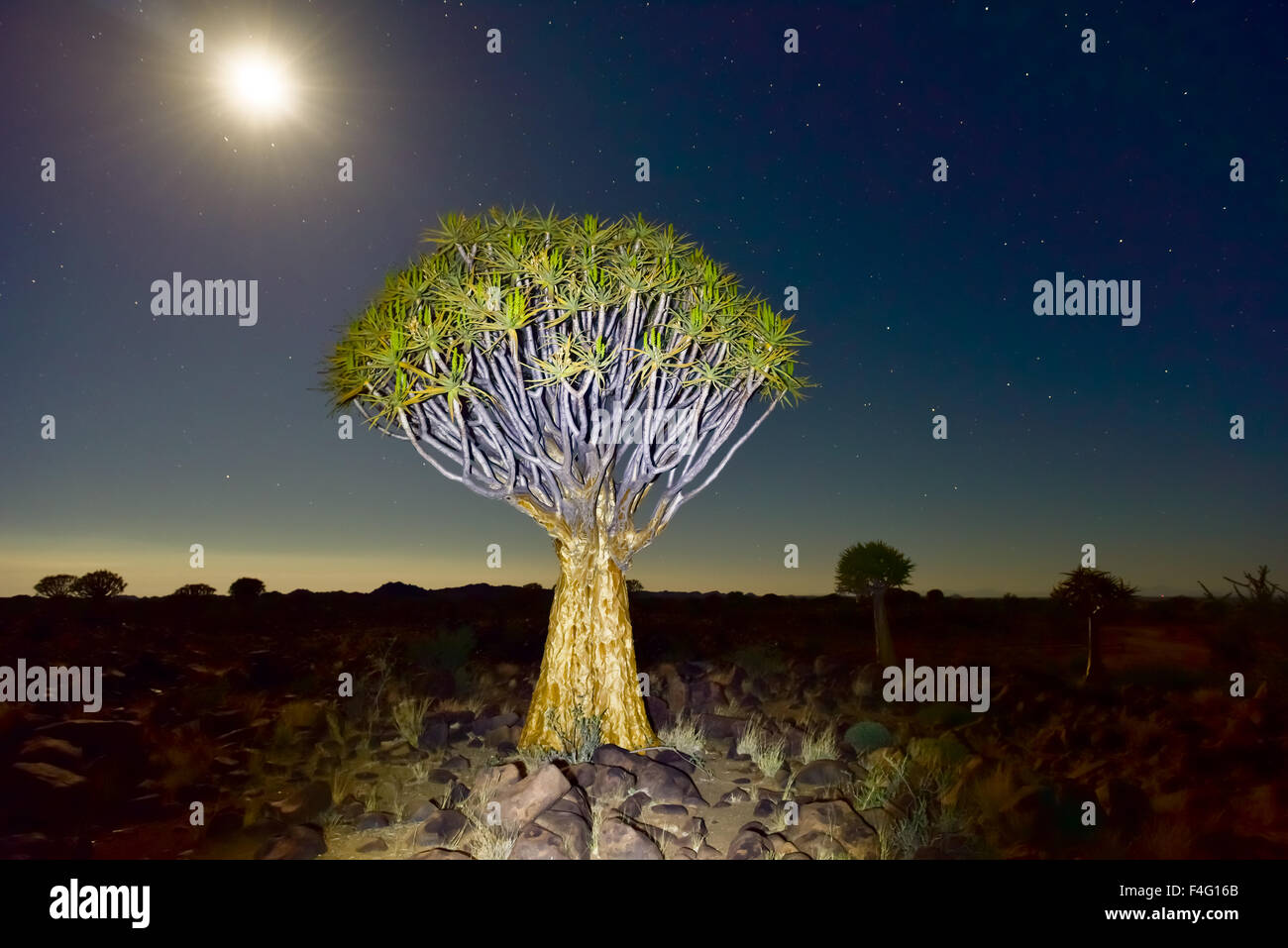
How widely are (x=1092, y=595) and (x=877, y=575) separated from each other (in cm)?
453

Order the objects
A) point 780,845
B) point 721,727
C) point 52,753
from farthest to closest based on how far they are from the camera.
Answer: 1. point 721,727
2. point 52,753
3. point 780,845

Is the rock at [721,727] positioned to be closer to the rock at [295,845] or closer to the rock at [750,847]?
the rock at [750,847]

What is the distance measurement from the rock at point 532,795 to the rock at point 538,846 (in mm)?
494

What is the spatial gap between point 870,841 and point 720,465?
464cm

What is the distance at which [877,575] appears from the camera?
15562 mm

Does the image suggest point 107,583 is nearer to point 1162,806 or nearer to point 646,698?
point 646,698

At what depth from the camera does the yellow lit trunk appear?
854 centimetres

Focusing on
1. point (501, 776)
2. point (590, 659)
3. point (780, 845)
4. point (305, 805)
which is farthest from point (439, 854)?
point (590, 659)

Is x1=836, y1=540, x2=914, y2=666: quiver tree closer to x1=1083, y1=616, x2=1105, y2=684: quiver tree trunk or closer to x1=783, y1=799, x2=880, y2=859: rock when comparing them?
x1=1083, y1=616, x2=1105, y2=684: quiver tree trunk

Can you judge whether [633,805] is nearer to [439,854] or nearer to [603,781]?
[603,781]

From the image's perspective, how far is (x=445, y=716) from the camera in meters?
10.3

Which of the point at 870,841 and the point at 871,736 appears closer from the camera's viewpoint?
the point at 870,841

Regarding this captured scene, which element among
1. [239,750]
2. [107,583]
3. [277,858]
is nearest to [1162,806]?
[277,858]

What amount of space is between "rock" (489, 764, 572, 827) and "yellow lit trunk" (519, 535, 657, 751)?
6.13 ft
